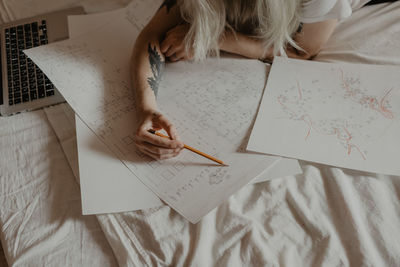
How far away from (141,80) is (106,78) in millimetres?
115

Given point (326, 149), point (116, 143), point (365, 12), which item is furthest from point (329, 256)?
point (365, 12)

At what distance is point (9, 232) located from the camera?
63cm

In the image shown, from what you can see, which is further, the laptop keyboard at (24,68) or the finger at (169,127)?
the laptop keyboard at (24,68)

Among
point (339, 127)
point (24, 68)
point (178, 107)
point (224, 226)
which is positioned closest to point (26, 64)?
point (24, 68)

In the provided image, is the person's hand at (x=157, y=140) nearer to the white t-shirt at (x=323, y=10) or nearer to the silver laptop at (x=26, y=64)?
the silver laptop at (x=26, y=64)

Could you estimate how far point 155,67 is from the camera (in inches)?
33.7

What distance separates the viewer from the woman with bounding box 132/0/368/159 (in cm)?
79

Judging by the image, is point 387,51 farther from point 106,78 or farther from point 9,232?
point 9,232

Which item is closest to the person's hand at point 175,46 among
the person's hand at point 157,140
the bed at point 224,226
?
the person's hand at point 157,140

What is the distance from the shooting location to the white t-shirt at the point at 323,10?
30.5 inches

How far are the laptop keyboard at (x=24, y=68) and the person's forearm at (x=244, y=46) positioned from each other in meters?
0.46

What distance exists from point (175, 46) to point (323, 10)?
0.36 metres

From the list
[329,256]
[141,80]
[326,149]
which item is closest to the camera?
[329,256]

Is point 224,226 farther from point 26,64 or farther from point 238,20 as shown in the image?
point 26,64
